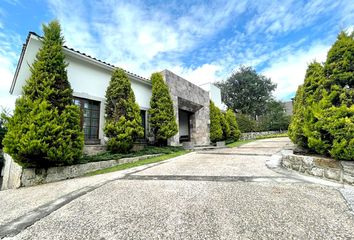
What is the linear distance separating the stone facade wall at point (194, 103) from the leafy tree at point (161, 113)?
0.95 meters

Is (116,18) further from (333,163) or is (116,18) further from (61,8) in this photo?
(333,163)

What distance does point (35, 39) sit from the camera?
15.3 feet

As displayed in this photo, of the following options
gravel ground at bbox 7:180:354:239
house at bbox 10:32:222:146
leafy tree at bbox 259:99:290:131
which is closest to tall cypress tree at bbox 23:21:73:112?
house at bbox 10:32:222:146

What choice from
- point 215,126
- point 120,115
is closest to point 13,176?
point 120,115

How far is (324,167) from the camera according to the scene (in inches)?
120

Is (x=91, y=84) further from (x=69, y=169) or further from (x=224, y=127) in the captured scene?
(x=224, y=127)

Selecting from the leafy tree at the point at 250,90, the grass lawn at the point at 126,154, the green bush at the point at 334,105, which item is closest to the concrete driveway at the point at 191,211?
the green bush at the point at 334,105

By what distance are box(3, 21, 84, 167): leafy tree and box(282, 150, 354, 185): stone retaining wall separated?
5.64 m

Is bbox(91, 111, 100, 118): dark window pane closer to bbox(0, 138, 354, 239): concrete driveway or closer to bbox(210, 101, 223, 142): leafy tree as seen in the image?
bbox(0, 138, 354, 239): concrete driveway

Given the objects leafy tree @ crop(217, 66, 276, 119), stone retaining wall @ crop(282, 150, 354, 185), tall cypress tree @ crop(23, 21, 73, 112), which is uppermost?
leafy tree @ crop(217, 66, 276, 119)

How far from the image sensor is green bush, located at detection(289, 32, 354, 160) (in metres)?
2.77

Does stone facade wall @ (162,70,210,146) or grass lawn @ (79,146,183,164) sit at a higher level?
stone facade wall @ (162,70,210,146)

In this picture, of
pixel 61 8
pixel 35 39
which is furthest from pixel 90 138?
pixel 61 8

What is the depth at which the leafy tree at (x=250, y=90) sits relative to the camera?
2797 centimetres
